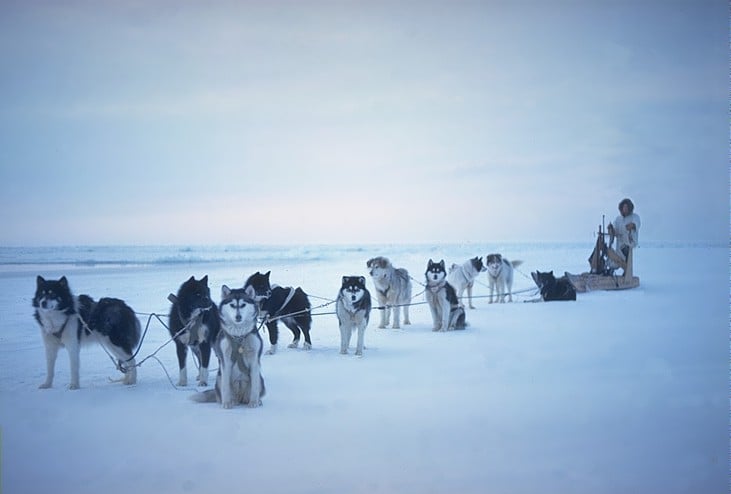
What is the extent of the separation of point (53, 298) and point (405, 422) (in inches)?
124

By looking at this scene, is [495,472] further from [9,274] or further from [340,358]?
[9,274]

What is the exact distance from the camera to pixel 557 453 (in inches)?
128

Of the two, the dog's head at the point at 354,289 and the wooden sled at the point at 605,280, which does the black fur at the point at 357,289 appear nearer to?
the dog's head at the point at 354,289

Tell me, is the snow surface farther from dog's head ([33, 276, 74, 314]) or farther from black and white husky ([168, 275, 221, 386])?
dog's head ([33, 276, 74, 314])

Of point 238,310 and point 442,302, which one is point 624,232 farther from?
point 238,310

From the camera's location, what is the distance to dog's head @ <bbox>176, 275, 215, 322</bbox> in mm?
4863

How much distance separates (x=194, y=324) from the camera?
4.85 meters

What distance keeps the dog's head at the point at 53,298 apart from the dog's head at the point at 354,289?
2.82m

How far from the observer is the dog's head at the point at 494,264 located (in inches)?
420

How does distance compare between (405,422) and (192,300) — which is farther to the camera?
(192,300)

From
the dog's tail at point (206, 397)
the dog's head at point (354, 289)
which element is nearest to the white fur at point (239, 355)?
the dog's tail at point (206, 397)

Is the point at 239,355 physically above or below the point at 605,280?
below

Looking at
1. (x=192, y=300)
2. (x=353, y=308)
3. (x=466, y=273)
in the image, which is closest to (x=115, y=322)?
(x=192, y=300)

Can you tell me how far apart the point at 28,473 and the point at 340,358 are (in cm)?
342
